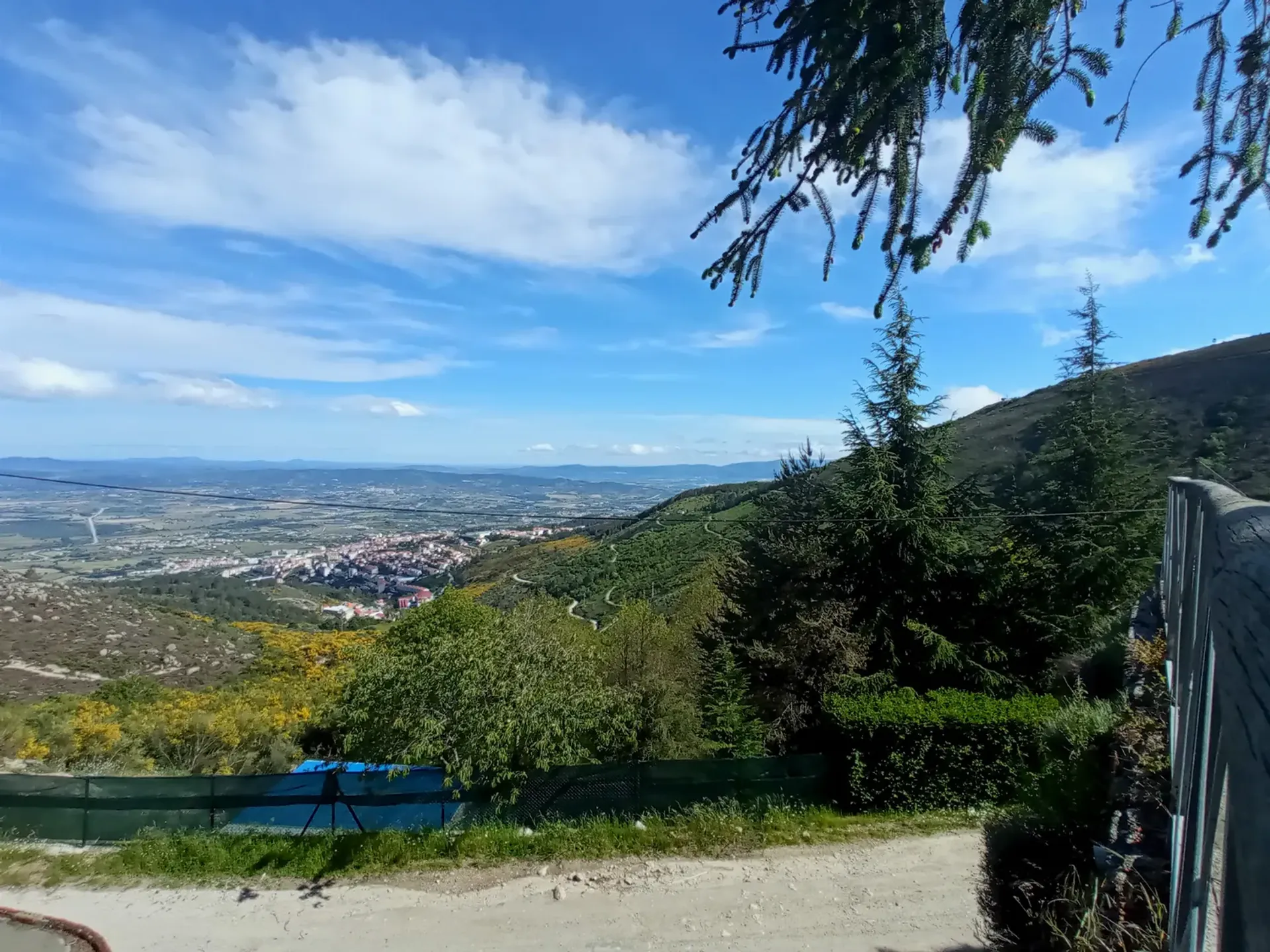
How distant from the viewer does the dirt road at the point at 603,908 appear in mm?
7637

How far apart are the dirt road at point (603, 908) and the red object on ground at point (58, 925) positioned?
23 centimetres

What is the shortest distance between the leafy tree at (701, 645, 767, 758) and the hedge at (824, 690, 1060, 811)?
6.60 feet

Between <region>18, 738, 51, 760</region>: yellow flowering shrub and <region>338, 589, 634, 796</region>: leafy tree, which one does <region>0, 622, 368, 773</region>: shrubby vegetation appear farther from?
<region>338, 589, 634, 796</region>: leafy tree

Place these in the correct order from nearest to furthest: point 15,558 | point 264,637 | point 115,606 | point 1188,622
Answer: point 1188,622 < point 264,637 < point 115,606 < point 15,558

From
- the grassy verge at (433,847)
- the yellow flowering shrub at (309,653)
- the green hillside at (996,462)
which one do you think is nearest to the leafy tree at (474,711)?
the grassy verge at (433,847)

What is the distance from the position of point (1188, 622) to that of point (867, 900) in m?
6.56

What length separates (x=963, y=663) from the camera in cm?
1295

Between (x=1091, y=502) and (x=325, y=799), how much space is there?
15087mm

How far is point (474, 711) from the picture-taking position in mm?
9906

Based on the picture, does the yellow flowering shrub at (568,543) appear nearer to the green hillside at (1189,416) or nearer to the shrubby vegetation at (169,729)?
the green hillside at (1189,416)

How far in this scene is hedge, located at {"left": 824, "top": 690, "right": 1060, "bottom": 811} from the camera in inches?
404

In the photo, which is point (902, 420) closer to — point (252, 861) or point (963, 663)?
point (963, 663)

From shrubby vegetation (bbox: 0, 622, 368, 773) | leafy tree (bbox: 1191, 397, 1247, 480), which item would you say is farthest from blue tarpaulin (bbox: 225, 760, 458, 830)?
leafy tree (bbox: 1191, 397, 1247, 480)

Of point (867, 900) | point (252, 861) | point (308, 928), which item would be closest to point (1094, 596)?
point (867, 900)
